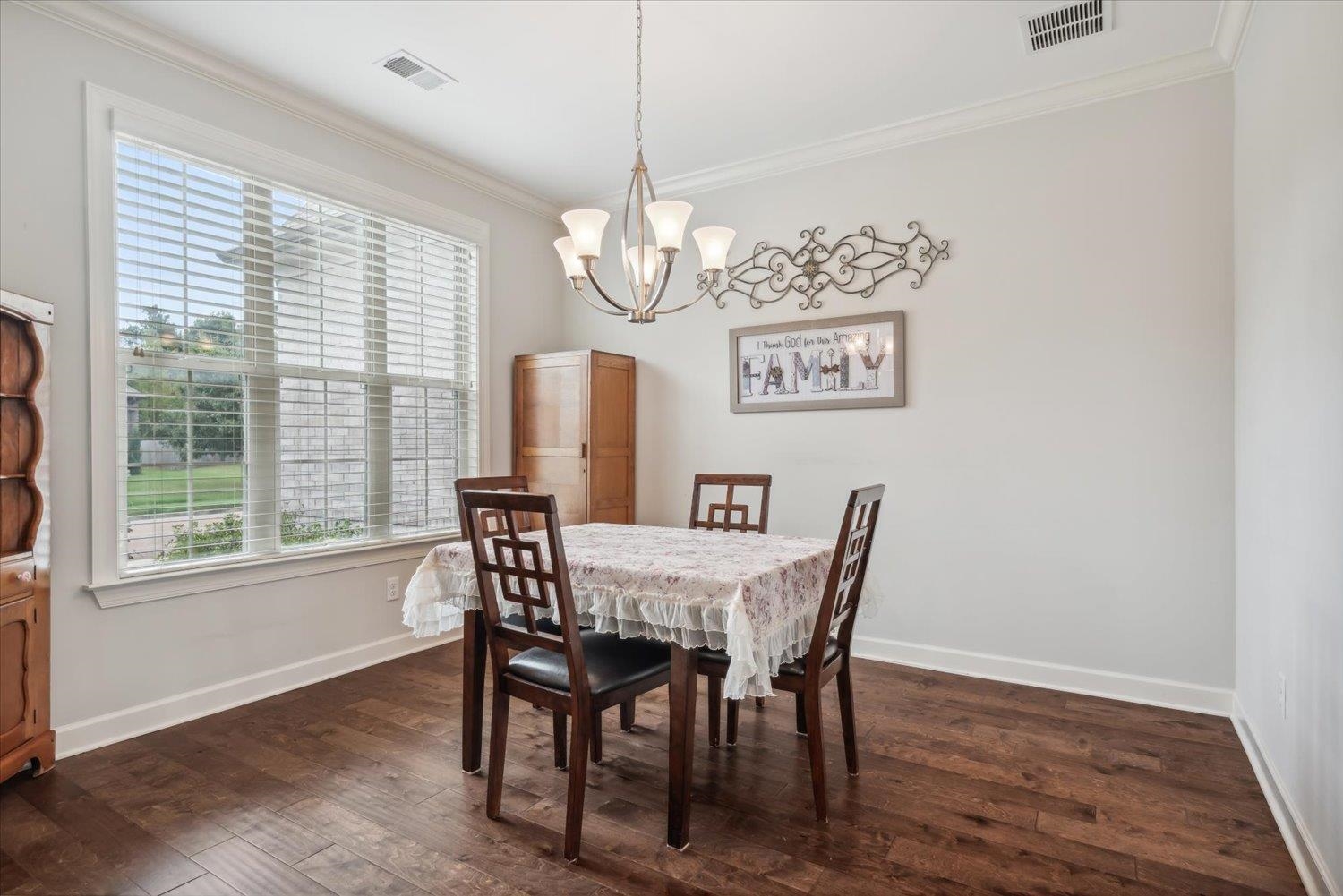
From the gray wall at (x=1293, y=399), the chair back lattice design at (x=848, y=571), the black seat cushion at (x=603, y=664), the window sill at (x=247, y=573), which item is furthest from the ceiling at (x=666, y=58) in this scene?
the black seat cushion at (x=603, y=664)

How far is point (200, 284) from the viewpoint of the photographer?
117 inches

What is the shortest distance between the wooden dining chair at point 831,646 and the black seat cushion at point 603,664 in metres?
0.16

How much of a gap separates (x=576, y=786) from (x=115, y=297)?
2509 millimetres

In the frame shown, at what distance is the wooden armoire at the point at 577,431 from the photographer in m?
4.19

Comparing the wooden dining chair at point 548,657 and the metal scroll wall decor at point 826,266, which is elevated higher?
the metal scroll wall decor at point 826,266

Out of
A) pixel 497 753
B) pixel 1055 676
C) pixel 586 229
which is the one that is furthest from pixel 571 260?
pixel 1055 676

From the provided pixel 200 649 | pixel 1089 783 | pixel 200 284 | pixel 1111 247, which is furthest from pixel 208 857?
pixel 1111 247

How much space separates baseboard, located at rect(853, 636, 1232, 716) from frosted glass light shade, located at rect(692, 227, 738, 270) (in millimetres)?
2267

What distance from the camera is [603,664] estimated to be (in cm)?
213

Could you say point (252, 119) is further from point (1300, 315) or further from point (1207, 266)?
point (1207, 266)

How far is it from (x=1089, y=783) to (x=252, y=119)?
4.20m

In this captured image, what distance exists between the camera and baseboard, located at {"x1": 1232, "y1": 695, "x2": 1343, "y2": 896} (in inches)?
68.8

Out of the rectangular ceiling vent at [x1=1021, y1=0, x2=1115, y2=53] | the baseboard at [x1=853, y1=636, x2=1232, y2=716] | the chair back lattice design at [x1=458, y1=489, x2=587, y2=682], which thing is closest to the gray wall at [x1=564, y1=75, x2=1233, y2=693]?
the baseboard at [x1=853, y1=636, x2=1232, y2=716]

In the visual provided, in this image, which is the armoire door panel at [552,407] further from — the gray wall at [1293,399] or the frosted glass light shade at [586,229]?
the gray wall at [1293,399]
